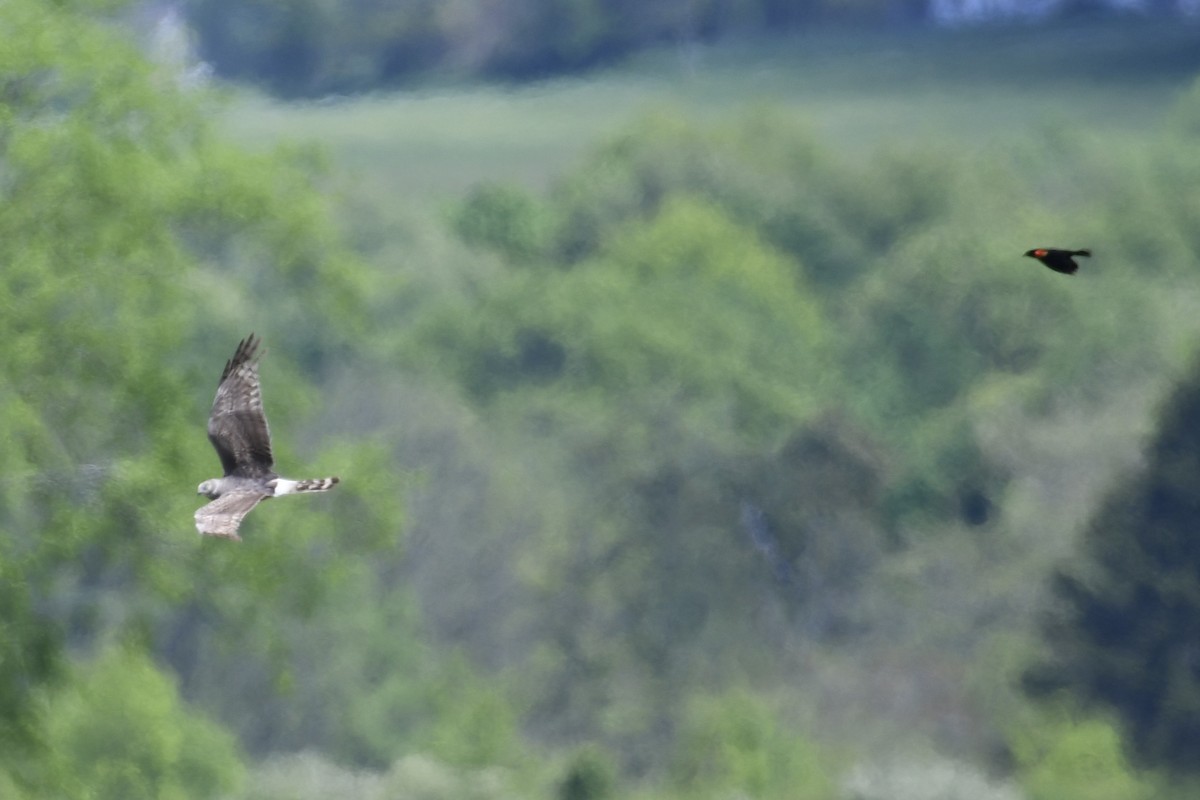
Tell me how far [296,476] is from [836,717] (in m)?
36.5

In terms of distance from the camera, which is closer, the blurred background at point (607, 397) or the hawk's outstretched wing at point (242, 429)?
the hawk's outstretched wing at point (242, 429)

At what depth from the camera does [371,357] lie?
7462cm

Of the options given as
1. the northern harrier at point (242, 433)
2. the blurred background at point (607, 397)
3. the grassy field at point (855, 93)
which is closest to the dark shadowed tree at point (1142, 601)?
the blurred background at point (607, 397)

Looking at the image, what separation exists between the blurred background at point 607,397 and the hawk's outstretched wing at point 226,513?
9177mm

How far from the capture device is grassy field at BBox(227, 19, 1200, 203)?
256ft

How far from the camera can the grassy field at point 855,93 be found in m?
78.0

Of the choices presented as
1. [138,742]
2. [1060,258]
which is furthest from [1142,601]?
[1060,258]

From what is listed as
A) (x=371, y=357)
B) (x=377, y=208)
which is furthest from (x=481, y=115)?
(x=377, y=208)

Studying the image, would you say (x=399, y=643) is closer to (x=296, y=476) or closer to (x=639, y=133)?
(x=639, y=133)

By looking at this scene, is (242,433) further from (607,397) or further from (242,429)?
(607,397)

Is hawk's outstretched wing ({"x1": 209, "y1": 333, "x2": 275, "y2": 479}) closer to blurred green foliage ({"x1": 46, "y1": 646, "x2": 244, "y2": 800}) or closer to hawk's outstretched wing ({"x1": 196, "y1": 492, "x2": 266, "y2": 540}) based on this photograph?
hawk's outstretched wing ({"x1": 196, "y1": 492, "x2": 266, "y2": 540})

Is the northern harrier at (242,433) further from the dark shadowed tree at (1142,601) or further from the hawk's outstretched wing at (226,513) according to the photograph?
the dark shadowed tree at (1142,601)

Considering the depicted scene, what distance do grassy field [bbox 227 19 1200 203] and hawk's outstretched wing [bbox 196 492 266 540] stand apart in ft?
184

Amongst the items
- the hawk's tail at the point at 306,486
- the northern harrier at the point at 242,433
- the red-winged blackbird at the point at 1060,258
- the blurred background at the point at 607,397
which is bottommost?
the blurred background at the point at 607,397
